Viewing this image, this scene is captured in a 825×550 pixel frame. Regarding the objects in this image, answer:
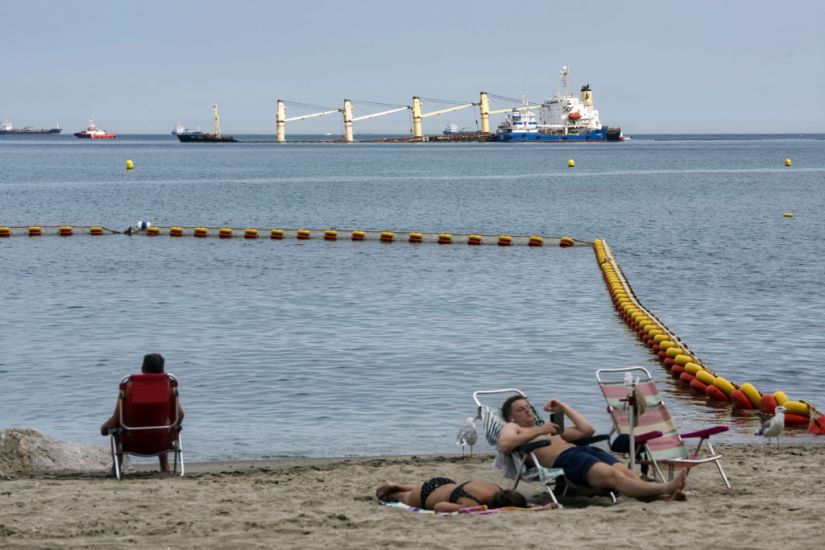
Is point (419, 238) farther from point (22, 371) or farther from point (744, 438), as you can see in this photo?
point (744, 438)

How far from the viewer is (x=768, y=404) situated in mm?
14609

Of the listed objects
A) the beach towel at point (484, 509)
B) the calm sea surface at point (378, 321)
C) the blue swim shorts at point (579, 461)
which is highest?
the blue swim shorts at point (579, 461)

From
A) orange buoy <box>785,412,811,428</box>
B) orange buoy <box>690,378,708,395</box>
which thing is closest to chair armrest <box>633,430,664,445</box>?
orange buoy <box>785,412,811,428</box>

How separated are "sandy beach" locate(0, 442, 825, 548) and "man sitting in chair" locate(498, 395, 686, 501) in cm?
13

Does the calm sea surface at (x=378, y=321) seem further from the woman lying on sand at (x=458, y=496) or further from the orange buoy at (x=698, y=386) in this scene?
the woman lying on sand at (x=458, y=496)

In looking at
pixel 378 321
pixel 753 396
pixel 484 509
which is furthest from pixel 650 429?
pixel 378 321

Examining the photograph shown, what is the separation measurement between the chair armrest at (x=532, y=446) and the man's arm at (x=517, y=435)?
0.12 ft

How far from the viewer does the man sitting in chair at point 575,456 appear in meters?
8.62

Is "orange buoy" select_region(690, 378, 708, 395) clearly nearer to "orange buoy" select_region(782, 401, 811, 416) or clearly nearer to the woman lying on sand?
"orange buoy" select_region(782, 401, 811, 416)

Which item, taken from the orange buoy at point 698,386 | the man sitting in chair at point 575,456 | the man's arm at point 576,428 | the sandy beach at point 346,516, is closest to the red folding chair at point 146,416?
the sandy beach at point 346,516

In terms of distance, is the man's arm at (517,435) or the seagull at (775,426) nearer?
the man's arm at (517,435)

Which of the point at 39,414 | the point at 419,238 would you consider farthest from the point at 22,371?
the point at 419,238

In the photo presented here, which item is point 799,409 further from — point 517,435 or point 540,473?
point 540,473

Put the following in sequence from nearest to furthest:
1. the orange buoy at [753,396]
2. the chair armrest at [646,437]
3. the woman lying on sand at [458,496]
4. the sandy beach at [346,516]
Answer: the sandy beach at [346,516]
the woman lying on sand at [458,496]
the chair armrest at [646,437]
the orange buoy at [753,396]
